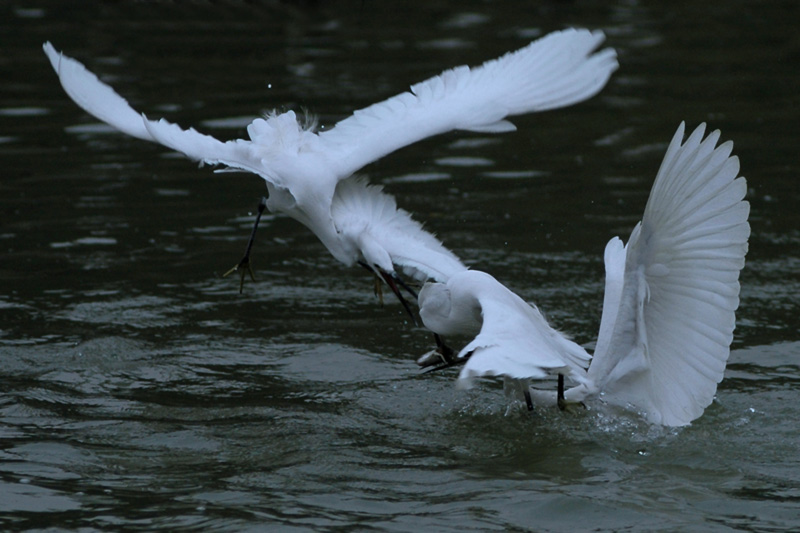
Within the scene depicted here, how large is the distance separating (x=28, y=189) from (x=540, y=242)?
4.54 meters

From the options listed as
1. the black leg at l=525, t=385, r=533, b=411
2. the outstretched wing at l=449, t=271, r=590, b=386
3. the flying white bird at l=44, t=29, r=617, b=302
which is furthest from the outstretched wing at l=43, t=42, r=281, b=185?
the black leg at l=525, t=385, r=533, b=411

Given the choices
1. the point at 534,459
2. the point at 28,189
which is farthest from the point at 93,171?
the point at 534,459

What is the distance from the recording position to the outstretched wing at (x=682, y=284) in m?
5.88

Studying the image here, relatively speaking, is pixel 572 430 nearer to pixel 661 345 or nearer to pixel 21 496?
pixel 661 345

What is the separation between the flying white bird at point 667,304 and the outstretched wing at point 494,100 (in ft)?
4.74

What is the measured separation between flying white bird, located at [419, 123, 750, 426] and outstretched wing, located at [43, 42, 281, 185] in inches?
54.5

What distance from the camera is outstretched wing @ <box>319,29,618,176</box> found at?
24.9 ft

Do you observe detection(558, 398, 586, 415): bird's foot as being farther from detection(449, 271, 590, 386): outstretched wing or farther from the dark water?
detection(449, 271, 590, 386): outstretched wing

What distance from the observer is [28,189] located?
1148cm

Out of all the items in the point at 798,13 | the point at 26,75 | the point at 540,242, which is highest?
the point at 798,13

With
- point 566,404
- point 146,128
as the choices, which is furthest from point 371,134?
point 566,404

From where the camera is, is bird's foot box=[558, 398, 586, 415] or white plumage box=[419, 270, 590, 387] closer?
white plumage box=[419, 270, 590, 387]

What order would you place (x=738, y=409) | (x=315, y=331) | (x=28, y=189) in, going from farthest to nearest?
(x=28, y=189) → (x=315, y=331) → (x=738, y=409)

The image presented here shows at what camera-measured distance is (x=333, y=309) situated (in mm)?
9133
